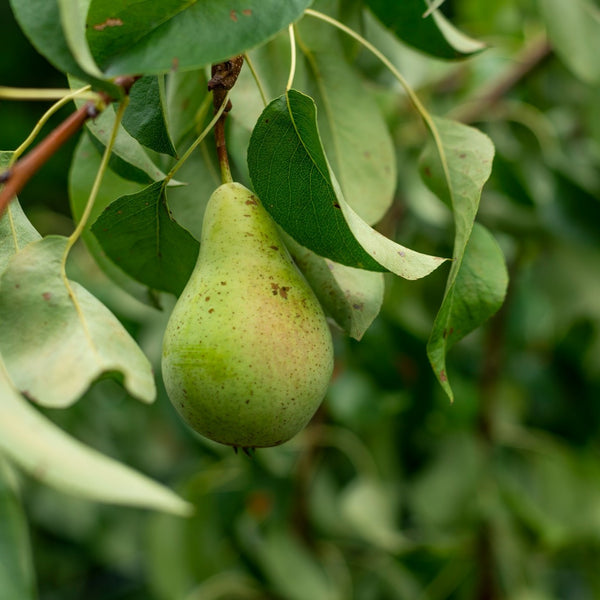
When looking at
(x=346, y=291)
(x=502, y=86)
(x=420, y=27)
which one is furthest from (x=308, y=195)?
(x=502, y=86)

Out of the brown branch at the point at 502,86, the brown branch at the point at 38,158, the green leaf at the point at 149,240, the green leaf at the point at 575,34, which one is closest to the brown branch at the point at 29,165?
the brown branch at the point at 38,158

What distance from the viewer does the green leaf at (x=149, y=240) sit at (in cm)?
64

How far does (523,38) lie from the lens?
5.09 feet

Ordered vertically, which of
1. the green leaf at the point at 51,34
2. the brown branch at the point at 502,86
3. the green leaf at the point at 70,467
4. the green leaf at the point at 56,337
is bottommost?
the brown branch at the point at 502,86

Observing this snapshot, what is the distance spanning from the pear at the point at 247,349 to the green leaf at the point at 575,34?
0.61m

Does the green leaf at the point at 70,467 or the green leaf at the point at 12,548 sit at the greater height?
the green leaf at the point at 70,467

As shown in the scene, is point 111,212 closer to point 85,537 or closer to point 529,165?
point 529,165

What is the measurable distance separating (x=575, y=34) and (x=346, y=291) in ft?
2.06

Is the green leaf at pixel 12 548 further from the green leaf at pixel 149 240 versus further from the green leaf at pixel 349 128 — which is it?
the green leaf at pixel 349 128

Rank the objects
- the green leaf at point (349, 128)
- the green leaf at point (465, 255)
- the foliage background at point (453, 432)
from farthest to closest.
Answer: the foliage background at point (453, 432) → the green leaf at point (349, 128) → the green leaf at point (465, 255)

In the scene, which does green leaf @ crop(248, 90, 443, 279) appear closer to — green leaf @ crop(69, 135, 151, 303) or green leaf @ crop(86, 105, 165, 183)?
green leaf @ crop(86, 105, 165, 183)

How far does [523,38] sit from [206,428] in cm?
124

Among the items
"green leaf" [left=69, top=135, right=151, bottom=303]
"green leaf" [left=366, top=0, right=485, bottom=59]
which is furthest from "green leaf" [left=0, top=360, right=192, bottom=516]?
"green leaf" [left=366, top=0, right=485, bottom=59]

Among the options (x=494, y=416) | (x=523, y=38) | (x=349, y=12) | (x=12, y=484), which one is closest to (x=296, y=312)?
(x=12, y=484)
